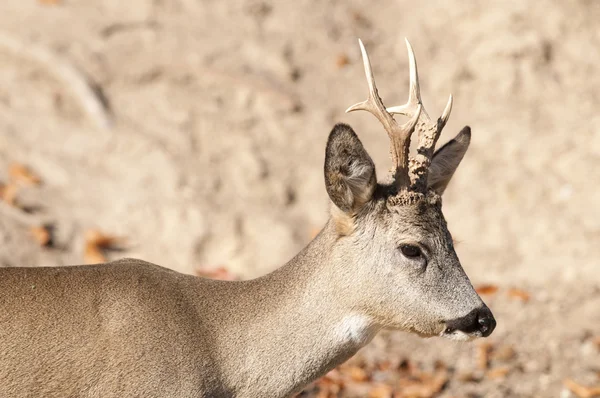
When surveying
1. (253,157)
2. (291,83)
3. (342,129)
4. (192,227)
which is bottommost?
(192,227)

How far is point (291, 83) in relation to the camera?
986cm

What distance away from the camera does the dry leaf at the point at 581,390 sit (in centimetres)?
672

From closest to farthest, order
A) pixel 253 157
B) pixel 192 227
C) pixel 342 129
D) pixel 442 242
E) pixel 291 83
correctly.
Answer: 1. pixel 342 129
2. pixel 442 242
3. pixel 192 227
4. pixel 253 157
5. pixel 291 83

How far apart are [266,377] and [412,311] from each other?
78 centimetres

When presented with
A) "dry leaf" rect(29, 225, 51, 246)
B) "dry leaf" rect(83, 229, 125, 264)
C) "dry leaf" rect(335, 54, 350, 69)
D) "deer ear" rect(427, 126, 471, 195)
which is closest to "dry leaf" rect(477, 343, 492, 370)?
"deer ear" rect(427, 126, 471, 195)

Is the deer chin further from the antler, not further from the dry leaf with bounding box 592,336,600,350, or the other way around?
the dry leaf with bounding box 592,336,600,350

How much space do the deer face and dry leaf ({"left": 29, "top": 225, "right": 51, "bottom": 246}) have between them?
12.3 feet

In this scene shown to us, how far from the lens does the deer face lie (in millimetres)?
4668

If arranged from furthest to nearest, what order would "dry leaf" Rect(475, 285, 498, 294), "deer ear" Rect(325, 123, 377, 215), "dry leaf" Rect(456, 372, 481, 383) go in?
1. "dry leaf" Rect(475, 285, 498, 294)
2. "dry leaf" Rect(456, 372, 481, 383)
3. "deer ear" Rect(325, 123, 377, 215)

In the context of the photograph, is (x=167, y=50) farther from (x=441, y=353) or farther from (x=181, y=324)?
(x=181, y=324)

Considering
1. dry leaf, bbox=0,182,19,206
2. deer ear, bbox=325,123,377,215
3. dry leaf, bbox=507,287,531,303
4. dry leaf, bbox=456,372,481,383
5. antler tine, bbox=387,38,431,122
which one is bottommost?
dry leaf, bbox=0,182,19,206

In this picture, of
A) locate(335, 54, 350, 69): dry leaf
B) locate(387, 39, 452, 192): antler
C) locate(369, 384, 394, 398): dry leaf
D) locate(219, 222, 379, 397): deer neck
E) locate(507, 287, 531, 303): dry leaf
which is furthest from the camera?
locate(335, 54, 350, 69): dry leaf

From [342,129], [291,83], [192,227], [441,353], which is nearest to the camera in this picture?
[342,129]

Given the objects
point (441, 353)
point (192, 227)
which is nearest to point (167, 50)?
point (192, 227)
